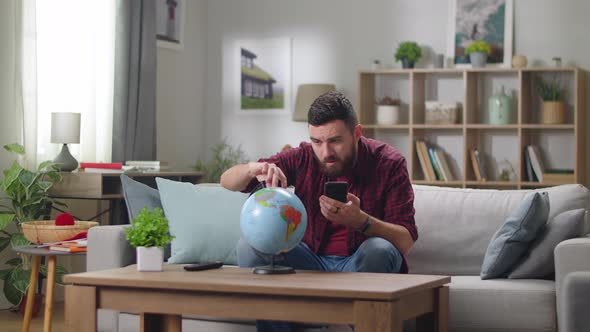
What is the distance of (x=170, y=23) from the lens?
6.50 metres


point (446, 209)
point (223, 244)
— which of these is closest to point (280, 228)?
point (223, 244)

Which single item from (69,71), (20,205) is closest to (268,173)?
(20,205)

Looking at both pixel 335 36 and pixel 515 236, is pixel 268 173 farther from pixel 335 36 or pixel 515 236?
pixel 335 36

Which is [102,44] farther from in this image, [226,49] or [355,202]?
[355,202]

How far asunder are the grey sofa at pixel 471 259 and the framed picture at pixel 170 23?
2.95 meters

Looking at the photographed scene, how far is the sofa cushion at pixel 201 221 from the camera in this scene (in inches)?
144

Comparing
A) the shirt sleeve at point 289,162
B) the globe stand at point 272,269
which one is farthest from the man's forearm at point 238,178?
the globe stand at point 272,269

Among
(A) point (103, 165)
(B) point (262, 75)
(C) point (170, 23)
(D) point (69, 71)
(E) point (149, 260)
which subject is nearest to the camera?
(E) point (149, 260)

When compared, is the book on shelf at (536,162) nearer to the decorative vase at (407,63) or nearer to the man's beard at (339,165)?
the decorative vase at (407,63)

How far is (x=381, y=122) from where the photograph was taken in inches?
252

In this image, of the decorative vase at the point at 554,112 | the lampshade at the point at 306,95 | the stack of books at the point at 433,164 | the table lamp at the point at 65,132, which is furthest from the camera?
the lampshade at the point at 306,95

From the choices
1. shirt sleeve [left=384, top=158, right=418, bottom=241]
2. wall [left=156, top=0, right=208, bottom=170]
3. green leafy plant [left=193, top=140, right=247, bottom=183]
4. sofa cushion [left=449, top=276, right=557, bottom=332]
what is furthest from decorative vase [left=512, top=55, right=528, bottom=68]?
shirt sleeve [left=384, top=158, right=418, bottom=241]

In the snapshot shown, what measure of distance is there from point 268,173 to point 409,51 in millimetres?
3482

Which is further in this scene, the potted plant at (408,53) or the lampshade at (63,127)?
the potted plant at (408,53)
